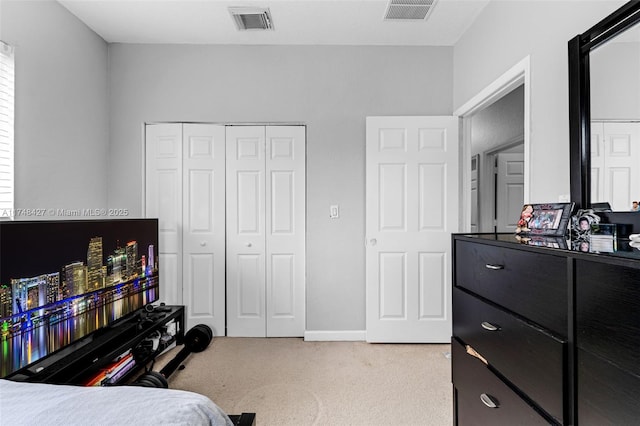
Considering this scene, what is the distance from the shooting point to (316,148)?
9.57ft

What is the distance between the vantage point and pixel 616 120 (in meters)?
1.16

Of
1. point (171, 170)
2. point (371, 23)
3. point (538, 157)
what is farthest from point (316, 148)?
point (538, 157)

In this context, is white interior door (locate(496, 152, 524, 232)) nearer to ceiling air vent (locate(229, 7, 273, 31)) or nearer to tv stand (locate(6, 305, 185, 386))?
ceiling air vent (locate(229, 7, 273, 31))

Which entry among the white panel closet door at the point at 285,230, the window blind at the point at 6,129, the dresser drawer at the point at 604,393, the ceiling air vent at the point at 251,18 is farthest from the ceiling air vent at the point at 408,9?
the window blind at the point at 6,129

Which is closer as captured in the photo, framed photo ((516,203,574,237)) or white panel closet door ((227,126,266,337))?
framed photo ((516,203,574,237))

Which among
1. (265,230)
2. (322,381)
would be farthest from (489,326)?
(265,230)

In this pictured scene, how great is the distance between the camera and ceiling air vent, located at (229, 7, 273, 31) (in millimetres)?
2385

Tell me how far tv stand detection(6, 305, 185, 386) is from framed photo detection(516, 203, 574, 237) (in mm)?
2212

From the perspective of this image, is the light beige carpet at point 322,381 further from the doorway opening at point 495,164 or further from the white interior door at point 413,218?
the doorway opening at point 495,164

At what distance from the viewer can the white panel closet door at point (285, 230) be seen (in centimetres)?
292

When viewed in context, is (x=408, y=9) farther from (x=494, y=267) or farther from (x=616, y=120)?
(x=494, y=267)

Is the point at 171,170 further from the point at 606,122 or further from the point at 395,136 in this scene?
the point at 606,122

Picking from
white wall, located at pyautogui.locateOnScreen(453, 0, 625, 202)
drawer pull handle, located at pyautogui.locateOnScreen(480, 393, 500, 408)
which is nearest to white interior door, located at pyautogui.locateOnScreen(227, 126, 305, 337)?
white wall, located at pyautogui.locateOnScreen(453, 0, 625, 202)

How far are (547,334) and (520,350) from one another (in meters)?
0.14
